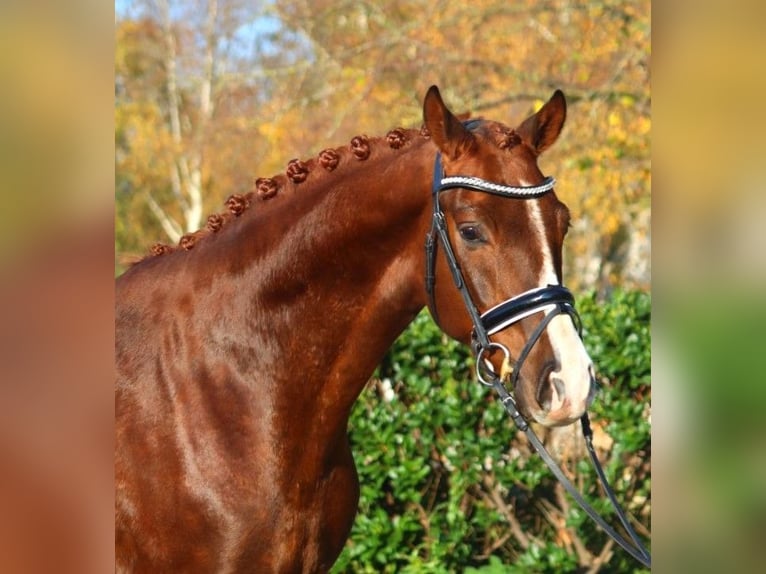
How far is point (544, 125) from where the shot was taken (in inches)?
105

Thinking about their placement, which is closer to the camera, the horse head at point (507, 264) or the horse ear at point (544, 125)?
the horse head at point (507, 264)

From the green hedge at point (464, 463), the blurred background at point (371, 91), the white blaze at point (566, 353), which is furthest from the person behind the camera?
the blurred background at point (371, 91)

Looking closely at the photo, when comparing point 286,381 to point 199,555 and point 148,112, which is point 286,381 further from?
point 148,112

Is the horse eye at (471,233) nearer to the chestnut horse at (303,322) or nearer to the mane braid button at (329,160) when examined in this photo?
the chestnut horse at (303,322)

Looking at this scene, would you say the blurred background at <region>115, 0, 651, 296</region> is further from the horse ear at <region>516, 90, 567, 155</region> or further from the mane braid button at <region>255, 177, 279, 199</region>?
the horse ear at <region>516, 90, 567, 155</region>

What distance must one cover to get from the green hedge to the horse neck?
89.4 inches

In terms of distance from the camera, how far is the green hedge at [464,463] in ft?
15.9

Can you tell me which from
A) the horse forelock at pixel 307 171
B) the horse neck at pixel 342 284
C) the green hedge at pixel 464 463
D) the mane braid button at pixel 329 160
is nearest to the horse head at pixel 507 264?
the horse neck at pixel 342 284
